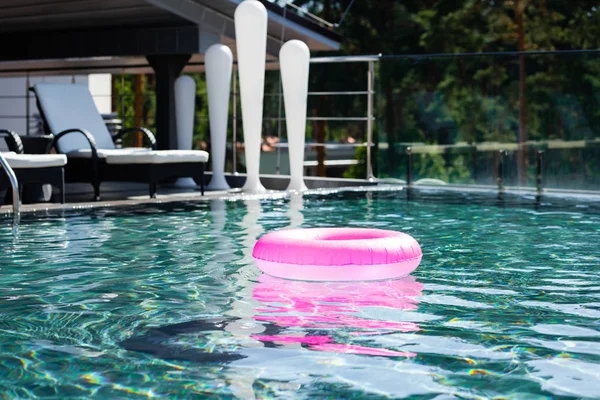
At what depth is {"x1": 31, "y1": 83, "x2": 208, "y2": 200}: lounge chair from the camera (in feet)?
29.6

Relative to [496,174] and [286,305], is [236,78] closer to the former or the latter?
[496,174]

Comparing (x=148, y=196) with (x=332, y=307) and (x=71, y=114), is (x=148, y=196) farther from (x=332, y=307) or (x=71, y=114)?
(x=332, y=307)

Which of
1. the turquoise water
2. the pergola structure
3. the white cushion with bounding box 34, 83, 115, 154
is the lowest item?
the turquoise water

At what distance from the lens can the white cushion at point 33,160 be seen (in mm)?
7754

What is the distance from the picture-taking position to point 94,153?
889 centimetres

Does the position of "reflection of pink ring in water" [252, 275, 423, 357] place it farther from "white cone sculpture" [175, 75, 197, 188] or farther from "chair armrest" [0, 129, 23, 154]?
"white cone sculpture" [175, 75, 197, 188]

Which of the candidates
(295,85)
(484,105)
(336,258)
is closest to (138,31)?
(295,85)

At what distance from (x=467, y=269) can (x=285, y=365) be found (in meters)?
2.20

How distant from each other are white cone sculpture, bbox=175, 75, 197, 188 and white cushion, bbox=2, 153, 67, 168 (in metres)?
2.98

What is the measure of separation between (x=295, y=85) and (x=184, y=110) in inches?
56.7

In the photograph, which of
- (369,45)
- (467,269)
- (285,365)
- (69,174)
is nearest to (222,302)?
(285,365)

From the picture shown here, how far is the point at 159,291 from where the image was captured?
434cm

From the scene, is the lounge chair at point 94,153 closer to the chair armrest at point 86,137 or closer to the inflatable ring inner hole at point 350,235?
the chair armrest at point 86,137

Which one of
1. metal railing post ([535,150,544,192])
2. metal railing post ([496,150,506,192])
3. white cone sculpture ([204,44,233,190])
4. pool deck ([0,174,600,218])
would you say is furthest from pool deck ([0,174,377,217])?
metal railing post ([535,150,544,192])
